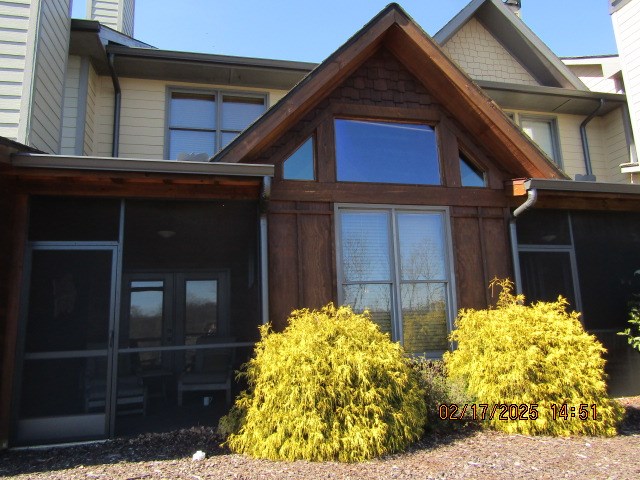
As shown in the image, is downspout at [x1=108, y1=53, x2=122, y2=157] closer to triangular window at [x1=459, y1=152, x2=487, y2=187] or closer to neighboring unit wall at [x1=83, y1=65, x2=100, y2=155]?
neighboring unit wall at [x1=83, y1=65, x2=100, y2=155]

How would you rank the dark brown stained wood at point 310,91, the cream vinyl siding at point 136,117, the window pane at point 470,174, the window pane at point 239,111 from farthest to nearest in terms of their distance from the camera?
the window pane at point 239,111 → the cream vinyl siding at point 136,117 → the window pane at point 470,174 → the dark brown stained wood at point 310,91

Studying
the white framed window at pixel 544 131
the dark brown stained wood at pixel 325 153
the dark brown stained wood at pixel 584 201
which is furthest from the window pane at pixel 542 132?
the dark brown stained wood at pixel 325 153

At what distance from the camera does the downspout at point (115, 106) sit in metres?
7.58

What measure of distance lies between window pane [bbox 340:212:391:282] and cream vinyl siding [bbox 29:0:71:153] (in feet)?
13.9

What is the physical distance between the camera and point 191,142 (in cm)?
808

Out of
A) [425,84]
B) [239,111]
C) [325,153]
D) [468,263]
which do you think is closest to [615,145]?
[425,84]

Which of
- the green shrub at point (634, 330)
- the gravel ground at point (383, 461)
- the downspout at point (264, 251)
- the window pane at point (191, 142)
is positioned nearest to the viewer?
the gravel ground at point (383, 461)

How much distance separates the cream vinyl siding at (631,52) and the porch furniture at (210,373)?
9.09 meters

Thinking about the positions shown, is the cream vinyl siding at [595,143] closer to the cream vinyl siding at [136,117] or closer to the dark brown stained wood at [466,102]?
the dark brown stained wood at [466,102]

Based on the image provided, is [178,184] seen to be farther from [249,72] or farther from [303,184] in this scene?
[249,72]

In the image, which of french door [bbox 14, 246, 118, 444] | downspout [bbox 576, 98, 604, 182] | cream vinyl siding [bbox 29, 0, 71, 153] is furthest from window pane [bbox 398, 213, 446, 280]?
downspout [bbox 576, 98, 604, 182]

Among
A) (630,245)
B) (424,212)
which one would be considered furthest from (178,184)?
(630,245)

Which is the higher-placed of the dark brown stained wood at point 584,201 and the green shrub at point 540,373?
the dark brown stained wood at point 584,201

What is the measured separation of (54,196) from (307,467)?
13.7 feet
